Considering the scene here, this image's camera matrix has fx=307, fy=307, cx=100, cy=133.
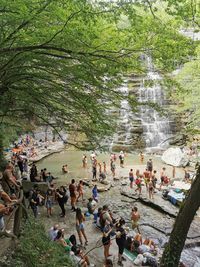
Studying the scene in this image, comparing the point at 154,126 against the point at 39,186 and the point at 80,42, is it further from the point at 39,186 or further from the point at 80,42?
the point at 80,42

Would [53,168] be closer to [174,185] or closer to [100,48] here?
[174,185]

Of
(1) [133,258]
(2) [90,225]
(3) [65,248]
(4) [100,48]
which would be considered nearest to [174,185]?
(2) [90,225]

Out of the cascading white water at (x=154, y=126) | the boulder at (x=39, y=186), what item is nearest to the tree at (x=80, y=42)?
the boulder at (x=39, y=186)

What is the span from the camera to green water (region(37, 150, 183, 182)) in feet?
77.6

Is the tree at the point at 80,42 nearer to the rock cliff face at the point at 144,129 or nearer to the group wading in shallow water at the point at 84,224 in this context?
the group wading in shallow water at the point at 84,224

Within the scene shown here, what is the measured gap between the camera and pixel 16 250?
6891 millimetres

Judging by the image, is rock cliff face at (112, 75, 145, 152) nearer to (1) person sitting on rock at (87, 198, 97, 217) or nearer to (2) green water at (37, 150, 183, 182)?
(2) green water at (37, 150, 183, 182)

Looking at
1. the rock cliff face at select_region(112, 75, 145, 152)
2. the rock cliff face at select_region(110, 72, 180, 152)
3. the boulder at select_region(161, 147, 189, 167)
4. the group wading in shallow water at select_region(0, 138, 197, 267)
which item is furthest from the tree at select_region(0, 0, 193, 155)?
the rock cliff face at select_region(110, 72, 180, 152)

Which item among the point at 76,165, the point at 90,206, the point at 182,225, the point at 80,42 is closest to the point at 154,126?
the point at 76,165

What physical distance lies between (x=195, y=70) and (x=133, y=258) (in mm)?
19230

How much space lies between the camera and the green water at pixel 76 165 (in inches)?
932

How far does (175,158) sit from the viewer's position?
28.0 meters

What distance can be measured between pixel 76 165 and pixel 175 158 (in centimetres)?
904

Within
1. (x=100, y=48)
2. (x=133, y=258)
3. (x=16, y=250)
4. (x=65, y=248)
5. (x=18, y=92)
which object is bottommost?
(x=133, y=258)
